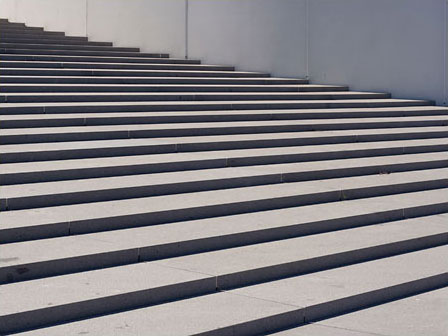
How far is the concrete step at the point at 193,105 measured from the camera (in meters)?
10.5

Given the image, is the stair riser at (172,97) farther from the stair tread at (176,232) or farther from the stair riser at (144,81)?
the stair tread at (176,232)

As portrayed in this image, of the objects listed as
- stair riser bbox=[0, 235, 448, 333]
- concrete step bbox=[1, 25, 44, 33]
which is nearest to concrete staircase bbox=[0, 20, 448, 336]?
stair riser bbox=[0, 235, 448, 333]

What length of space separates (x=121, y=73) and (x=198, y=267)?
7.88 m

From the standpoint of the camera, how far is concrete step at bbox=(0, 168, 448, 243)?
23.0 feet

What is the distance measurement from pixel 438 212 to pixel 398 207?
29.4 inches

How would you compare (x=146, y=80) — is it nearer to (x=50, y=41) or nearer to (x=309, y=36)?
(x=309, y=36)

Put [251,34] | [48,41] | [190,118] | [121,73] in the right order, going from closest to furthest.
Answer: [190,118] → [121,73] → [251,34] → [48,41]

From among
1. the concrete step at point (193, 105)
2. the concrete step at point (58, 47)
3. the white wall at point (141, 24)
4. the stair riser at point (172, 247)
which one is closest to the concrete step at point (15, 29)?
the white wall at point (141, 24)

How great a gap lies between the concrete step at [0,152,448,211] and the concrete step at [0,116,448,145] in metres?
1.30

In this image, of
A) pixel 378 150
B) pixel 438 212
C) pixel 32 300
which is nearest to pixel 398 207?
pixel 438 212

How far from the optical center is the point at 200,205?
26.2 ft

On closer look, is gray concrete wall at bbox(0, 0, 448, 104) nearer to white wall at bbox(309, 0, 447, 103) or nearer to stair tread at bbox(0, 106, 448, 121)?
white wall at bbox(309, 0, 447, 103)

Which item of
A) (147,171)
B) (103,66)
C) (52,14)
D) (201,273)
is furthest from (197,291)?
(52,14)

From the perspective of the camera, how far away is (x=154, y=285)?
6176mm
